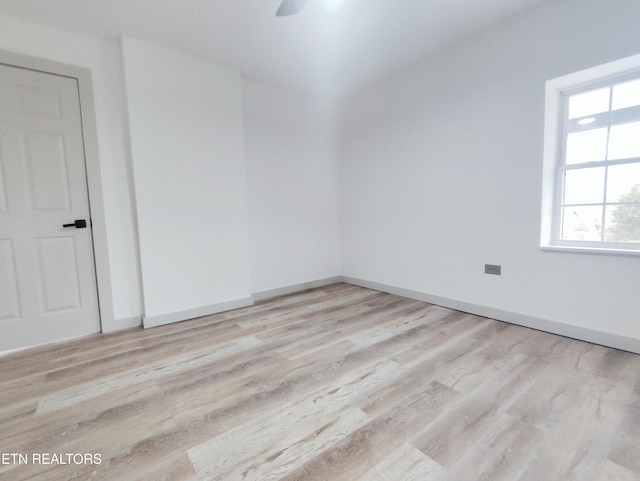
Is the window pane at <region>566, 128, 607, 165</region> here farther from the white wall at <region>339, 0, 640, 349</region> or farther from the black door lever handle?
the black door lever handle

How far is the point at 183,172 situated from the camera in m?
2.89

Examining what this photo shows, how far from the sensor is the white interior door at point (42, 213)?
229 centimetres

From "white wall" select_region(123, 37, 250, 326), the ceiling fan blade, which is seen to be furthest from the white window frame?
"white wall" select_region(123, 37, 250, 326)

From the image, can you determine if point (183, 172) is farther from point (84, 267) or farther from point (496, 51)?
point (496, 51)

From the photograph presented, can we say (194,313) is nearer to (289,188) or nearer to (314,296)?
(314,296)

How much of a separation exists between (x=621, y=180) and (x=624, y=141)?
11.7 inches

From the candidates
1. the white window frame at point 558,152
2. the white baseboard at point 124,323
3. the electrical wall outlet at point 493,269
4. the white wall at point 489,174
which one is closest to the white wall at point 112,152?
the white baseboard at point 124,323

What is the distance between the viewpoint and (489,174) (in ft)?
8.86

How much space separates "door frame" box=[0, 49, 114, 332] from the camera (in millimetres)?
2461

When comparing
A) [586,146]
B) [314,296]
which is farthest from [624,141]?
[314,296]

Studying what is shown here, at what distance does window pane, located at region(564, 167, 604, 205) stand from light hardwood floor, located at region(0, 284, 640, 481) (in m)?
1.18

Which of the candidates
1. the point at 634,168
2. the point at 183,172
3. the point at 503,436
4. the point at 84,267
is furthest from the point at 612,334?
the point at 84,267

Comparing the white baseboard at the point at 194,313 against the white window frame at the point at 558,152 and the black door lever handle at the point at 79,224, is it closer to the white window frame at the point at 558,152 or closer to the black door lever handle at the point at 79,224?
the black door lever handle at the point at 79,224

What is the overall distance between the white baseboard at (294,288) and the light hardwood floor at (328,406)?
1.09m
